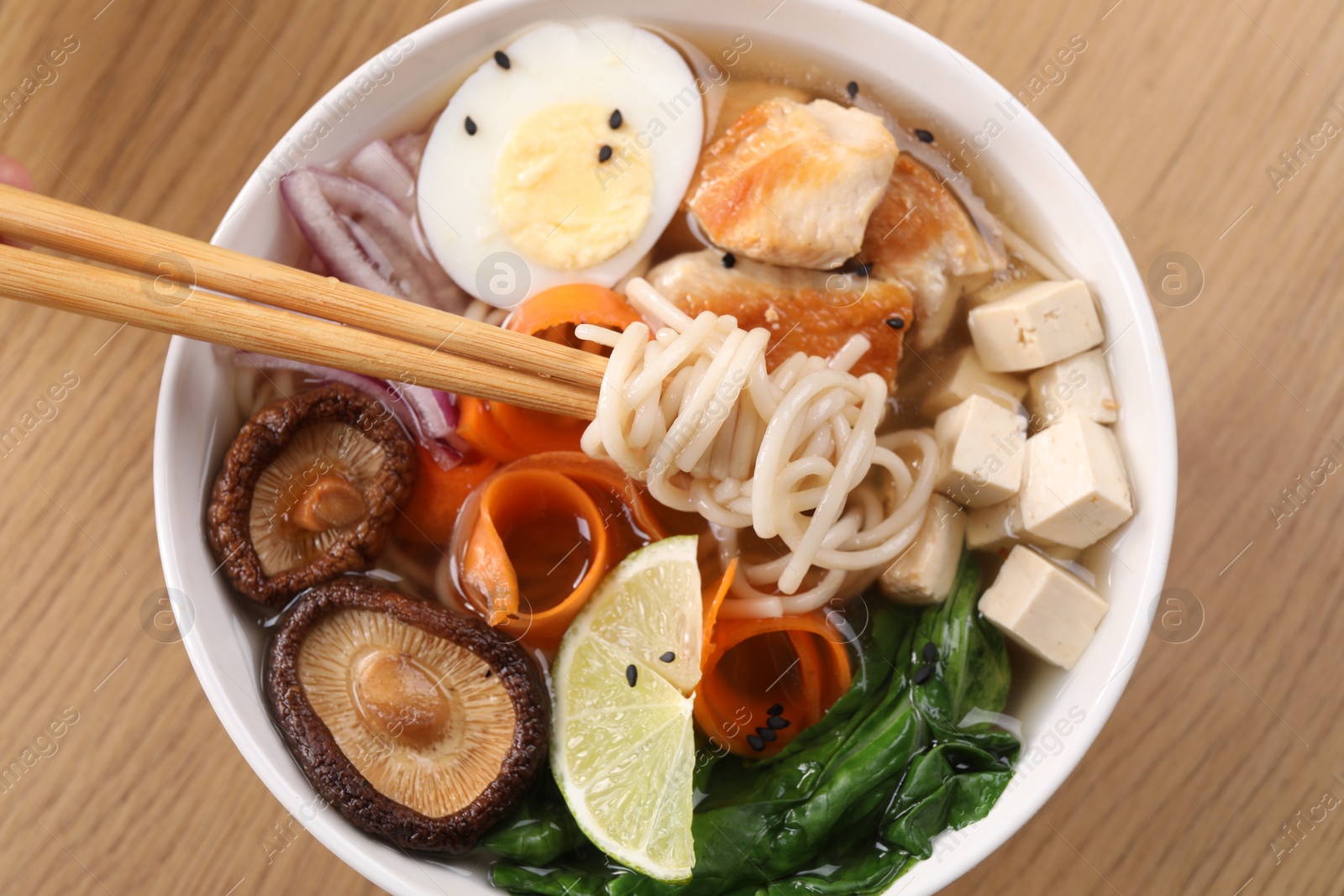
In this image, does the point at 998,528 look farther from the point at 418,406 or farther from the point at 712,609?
the point at 418,406

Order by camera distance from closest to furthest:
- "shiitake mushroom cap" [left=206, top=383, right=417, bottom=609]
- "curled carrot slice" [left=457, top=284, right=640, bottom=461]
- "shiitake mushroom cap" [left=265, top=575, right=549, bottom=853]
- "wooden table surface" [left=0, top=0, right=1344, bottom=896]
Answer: "shiitake mushroom cap" [left=265, top=575, right=549, bottom=853], "shiitake mushroom cap" [left=206, top=383, right=417, bottom=609], "curled carrot slice" [left=457, top=284, right=640, bottom=461], "wooden table surface" [left=0, top=0, right=1344, bottom=896]

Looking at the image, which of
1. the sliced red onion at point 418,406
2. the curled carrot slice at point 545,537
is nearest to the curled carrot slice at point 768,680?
the curled carrot slice at point 545,537

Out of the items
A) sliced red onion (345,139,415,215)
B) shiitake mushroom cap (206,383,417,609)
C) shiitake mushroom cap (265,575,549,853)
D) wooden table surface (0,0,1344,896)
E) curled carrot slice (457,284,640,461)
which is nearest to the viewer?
shiitake mushroom cap (265,575,549,853)

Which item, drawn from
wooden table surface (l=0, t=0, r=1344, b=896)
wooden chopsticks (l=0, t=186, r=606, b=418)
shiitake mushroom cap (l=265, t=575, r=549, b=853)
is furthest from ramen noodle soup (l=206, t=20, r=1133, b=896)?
wooden table surface (l=0, t=0, r=1344, b=896)

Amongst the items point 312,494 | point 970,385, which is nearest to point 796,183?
point 970,385

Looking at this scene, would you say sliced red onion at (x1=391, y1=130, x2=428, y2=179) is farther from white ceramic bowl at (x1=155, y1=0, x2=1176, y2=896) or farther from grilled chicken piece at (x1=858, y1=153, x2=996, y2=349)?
grilled chicken piece at (x1=858, y1=153, x2=996, y2=349)

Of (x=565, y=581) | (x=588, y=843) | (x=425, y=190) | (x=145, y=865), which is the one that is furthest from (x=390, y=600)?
(x=145, y=865)

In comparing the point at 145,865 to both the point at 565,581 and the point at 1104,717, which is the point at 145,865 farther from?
the point at 1104,717
